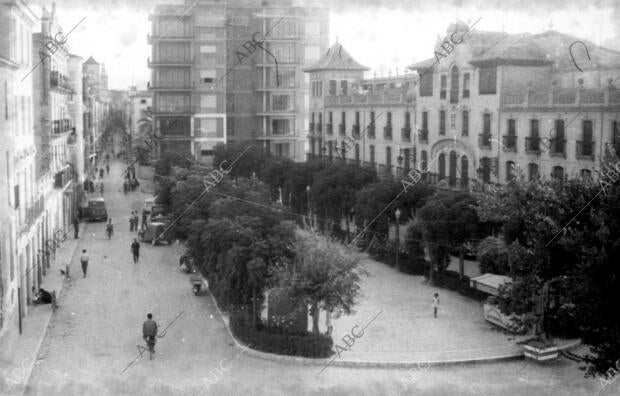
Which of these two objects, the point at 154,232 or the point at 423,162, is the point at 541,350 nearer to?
the point at 154,232

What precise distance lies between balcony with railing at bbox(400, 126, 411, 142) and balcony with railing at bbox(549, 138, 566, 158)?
16521mm

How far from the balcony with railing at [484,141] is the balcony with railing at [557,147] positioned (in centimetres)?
610

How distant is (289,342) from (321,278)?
6.33 ft

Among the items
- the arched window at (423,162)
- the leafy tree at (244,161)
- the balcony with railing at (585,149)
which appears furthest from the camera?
the leafy tree at (244,161)

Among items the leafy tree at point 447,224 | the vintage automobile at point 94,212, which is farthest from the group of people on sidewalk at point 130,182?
the leafy tree at point 447,224

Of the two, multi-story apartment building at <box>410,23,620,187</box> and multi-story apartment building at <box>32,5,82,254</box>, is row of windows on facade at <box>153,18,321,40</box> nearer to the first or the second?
multi-story apartment building at <box>410,23,620,187</box>

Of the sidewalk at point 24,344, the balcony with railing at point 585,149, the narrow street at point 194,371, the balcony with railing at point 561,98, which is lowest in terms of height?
the narrow street at point 194,371

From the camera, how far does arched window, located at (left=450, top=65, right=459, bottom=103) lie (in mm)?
51938

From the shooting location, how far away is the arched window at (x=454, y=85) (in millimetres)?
51938

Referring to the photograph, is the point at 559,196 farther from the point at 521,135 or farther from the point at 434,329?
the point at 521,135

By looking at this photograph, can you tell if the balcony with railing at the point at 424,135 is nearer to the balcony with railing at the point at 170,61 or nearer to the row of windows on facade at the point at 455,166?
the row of windows on facade at the point at 455,166

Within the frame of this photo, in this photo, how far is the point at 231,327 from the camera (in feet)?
84.8

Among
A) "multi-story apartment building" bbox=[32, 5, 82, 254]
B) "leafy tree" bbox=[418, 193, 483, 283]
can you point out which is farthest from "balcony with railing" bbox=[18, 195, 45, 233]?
"leafy tree" bbox=[418, 193, 483, 283]

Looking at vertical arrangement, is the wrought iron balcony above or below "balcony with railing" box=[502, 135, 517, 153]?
above
